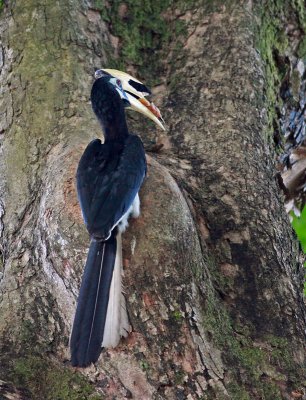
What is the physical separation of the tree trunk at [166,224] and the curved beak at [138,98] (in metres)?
0.15

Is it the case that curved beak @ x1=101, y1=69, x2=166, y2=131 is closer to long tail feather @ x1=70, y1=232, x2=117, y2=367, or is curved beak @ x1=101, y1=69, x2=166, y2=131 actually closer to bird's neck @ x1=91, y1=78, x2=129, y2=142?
bird's neck @ x1=91, y1=78, x2=129, y2=142

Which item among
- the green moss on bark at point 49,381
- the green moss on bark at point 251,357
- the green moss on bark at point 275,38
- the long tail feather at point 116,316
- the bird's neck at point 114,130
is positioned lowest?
the green moss on bark at point 49,381

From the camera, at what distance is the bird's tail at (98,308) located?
248 cm

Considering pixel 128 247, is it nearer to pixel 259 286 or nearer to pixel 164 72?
pixel 259 286

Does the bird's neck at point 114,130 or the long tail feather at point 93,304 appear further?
the bird's neck at point 114,130

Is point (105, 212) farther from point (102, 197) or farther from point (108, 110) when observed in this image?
point (108, 110)

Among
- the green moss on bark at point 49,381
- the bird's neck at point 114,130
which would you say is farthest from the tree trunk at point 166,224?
the bird's neck at point 114,130

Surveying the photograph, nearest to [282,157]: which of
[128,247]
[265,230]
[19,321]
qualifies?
[265,230]

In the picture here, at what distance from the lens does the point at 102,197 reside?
2.83m

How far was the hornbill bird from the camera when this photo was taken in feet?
8.29

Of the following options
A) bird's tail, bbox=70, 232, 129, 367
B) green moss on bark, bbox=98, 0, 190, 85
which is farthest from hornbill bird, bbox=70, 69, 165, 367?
green moss on bark, bbox=98, 0, 190, 85

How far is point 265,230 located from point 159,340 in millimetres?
687

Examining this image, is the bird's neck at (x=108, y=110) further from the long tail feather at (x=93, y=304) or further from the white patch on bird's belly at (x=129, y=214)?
the long tail feather at (x=93, y=304)

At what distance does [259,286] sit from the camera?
2867 millimetres
